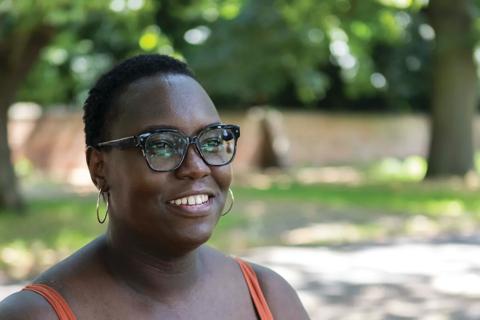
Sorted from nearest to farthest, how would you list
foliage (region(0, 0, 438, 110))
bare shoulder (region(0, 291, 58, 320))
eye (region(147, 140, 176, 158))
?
1. bare shoulder (region(0, 291, 58, 320))
2. eye (region(147, 140, 176, 158))
3. foliage (region(0, 0, 438, 110))

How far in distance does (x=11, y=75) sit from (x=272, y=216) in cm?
480

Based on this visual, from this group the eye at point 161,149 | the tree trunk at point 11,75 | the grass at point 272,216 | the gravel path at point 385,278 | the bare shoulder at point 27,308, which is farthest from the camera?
the tree trunk at point 11,75

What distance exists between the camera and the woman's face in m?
1.83

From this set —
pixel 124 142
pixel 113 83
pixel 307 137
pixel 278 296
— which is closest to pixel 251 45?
pixel 307 137

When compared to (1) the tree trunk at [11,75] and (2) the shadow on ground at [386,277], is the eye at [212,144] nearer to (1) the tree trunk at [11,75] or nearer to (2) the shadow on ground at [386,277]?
(2) the shadow on ground at [386,277]

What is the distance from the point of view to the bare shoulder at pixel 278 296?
2.13 meters

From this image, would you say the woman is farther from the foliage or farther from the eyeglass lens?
the foliage

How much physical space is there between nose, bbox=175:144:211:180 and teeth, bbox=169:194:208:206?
5 centimetres

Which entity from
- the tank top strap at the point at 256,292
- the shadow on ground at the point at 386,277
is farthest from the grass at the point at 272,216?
the tank top strap at the point at 256,292

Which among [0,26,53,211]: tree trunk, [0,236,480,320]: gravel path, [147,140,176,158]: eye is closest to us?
[147,140,176,158]: eye

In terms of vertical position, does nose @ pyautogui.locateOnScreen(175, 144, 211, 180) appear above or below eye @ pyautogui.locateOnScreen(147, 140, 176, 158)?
below

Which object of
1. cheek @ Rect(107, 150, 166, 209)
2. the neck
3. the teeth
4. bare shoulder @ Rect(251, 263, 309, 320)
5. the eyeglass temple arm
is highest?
the eyeglass temple arm

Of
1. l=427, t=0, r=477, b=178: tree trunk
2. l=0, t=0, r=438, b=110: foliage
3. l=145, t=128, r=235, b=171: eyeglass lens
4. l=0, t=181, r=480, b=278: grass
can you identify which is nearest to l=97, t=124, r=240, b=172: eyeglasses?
l=145, t=128, r=235, b=171: eyeglass lens

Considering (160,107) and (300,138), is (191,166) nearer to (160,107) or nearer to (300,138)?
(160,107)
